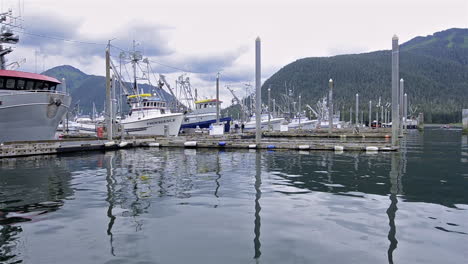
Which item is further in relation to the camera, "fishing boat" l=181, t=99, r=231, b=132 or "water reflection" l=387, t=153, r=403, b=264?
"fishing boat" l=181, t=99, r=231, b=132

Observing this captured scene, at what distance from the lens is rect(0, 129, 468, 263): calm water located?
23.5 ft

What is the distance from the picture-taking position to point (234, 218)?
9.80 meters

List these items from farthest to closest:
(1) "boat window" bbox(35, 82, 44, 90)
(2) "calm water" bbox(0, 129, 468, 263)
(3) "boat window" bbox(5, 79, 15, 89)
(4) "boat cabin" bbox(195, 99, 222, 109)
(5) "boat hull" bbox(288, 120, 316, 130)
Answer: (5) "boat hull" bbox(288, 120, 316, 130) → (4) "boat cabin" bbox(195, 99, 222, 109) → (1) "boat window" bbox(35, 82, 44, 90) → (3) "boat window" bbox(5, 79, 15, 89) → (2) "calm water" bbox(0, 129, 468, 263)

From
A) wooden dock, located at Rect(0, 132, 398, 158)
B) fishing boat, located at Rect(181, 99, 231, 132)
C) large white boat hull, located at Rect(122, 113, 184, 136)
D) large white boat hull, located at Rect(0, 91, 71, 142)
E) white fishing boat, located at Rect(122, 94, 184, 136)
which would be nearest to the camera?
wooden dock, located at Rect(0, 132, 398, 158)

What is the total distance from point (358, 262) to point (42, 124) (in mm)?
32278

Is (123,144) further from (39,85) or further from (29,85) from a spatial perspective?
(29,85)

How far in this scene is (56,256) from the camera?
6.97 metres

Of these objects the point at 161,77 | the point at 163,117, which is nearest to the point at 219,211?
the point at 163,117

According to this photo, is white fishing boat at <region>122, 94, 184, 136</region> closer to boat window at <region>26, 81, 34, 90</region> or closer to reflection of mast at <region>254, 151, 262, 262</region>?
boat window at <region>26, 81, 34, 90</region>

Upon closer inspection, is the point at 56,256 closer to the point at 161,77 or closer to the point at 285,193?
the point at 285,193

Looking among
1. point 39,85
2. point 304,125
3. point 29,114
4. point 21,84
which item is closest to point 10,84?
point 21,84

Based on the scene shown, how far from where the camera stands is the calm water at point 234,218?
716 cm

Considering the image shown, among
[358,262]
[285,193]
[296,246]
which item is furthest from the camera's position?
[285,193]

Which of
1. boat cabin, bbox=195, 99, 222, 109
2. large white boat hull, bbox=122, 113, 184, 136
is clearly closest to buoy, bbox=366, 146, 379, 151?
large white boat hull, bbox=122, 113, 184, 136
